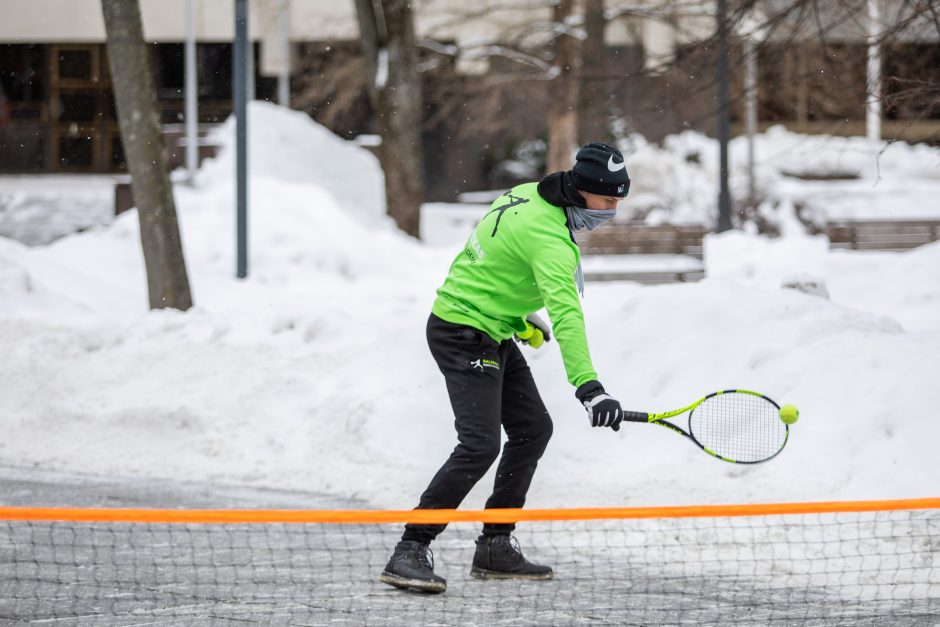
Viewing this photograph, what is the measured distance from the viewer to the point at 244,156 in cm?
1338

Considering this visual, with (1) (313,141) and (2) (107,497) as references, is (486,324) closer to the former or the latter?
(2) (107,497)

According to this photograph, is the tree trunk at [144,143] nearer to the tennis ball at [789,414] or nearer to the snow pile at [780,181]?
the tennis ball at [789,414]

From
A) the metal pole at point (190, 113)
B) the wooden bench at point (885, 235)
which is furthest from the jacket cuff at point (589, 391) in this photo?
the metal pole at point (190, 113)

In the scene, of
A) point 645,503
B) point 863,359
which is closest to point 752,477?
point 645,503

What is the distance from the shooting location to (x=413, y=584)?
5137 millimetres

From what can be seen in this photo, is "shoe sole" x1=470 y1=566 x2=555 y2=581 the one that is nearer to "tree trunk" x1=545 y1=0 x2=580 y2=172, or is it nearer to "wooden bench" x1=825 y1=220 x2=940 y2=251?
"wooden bench" x1=825 y1=220 x2=940 y2=251

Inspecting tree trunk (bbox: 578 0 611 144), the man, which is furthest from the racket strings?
tree trunk (bbox: 578 0 611 144)

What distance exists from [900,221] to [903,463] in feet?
43.7

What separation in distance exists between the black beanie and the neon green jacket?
6.4 inches

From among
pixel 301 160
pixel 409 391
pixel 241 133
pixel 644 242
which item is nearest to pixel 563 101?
pixel 301 160

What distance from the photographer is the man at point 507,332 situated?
486cm

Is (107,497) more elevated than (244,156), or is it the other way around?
(244,156)

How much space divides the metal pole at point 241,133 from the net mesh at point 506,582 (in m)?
7.18

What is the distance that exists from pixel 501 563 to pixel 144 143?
21.6 feet
